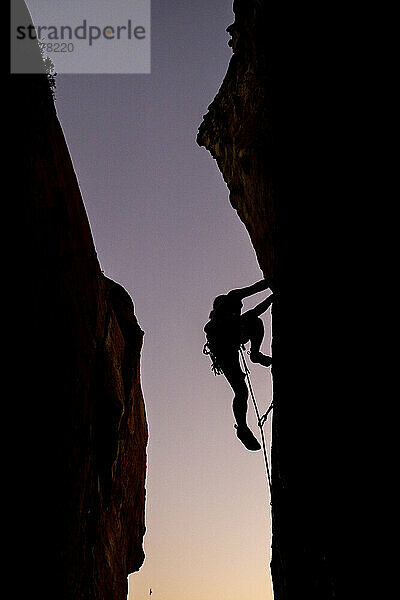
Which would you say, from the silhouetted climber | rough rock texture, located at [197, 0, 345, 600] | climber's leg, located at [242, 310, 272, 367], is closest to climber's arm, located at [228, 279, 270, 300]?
the silhouetted climber

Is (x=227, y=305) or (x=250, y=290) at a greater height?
(x=250, y=290)

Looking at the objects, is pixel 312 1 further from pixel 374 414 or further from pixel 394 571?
pixel 394 571

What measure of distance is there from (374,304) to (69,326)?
5.07 meters

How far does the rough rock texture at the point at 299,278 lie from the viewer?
550cm

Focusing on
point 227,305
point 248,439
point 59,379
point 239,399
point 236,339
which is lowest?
point 248,439

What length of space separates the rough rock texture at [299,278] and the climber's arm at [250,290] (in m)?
0.75

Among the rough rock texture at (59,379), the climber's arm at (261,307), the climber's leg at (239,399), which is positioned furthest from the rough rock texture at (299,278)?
the rough rock texture at (59,379)

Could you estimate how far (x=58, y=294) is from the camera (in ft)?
26.2

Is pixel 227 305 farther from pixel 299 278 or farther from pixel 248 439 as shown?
pixel 299 278

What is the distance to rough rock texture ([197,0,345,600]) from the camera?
550 cm

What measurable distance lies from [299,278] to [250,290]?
96.2 inches

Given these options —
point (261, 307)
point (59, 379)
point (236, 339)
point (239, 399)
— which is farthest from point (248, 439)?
point (59, 379)

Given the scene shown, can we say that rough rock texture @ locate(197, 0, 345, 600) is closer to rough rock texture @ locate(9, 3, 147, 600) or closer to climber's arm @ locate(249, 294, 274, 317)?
climber's arm @ locate(249, 294, 274, 317)

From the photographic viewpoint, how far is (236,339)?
346 inches
